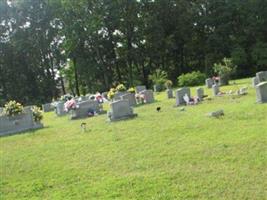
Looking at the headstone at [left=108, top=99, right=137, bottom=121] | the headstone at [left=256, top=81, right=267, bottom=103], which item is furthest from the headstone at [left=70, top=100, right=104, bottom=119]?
the headstone at [left=256, top=81, right=267, bottom=103]

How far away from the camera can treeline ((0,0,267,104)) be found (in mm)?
44500

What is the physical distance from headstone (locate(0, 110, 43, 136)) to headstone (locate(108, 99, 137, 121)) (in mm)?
3414

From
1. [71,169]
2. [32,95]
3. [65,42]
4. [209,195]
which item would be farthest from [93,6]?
[209,195]

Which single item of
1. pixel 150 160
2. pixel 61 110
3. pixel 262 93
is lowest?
pixel 150 160

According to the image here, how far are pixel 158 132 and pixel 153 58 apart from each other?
35.2 meters

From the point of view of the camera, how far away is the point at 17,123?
60.0 feet

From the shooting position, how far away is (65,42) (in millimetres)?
45156

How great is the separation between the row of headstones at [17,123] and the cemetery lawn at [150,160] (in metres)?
2.91

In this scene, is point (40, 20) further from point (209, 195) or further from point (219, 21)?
point (209, 195)

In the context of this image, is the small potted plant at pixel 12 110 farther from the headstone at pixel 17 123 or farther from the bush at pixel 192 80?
the bush at pixel 192 80

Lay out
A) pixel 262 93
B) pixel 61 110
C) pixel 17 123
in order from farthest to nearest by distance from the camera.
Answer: pixel 61 110 < pixel 17 123 < pixel 262 93

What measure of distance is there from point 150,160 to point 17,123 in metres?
9.83

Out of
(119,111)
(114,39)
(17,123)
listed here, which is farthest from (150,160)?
(114,39)

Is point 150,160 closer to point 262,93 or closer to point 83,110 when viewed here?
point 262,93
